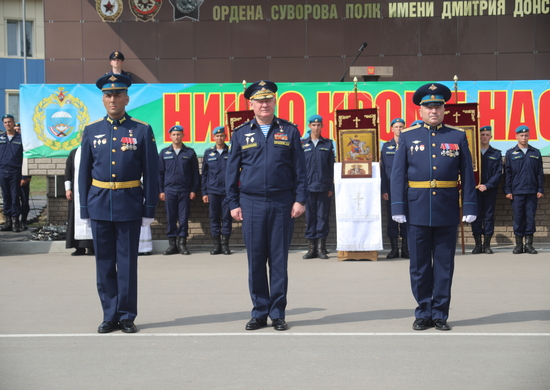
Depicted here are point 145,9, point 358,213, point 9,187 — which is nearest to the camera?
point 358,213

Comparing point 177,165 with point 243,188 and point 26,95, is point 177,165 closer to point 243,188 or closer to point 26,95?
point 26,95

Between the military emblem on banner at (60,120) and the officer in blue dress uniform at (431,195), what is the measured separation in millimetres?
7308

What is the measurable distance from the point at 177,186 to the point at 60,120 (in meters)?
2.33

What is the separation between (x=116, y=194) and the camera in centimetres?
602

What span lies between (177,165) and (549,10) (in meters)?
8.39

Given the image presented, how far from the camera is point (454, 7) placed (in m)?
14.5

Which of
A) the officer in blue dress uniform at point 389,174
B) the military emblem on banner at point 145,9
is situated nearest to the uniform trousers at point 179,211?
the officer in blue dress uniform at point 389,174

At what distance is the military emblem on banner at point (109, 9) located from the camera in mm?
14469

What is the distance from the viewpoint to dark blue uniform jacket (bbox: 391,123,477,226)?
605cm

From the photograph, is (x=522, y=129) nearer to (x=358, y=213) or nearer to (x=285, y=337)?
(x=358, y=213)

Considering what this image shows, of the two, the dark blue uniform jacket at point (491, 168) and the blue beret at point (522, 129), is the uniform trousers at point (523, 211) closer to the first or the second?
the dark blue uniform jacket at point (491, 168)

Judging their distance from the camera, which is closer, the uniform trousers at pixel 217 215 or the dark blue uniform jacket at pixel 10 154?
the uniform trousers at pixel 217 215

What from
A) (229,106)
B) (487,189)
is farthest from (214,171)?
(487,189)

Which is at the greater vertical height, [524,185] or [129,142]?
[129,142]
